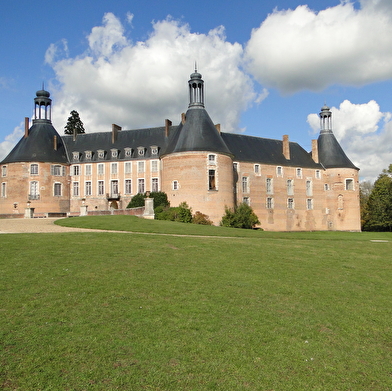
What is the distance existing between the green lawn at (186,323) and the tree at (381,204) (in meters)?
45.3

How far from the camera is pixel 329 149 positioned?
50.3m

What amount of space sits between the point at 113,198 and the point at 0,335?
1480 inches

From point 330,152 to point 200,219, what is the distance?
24022 mm

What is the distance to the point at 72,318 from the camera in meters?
6.59

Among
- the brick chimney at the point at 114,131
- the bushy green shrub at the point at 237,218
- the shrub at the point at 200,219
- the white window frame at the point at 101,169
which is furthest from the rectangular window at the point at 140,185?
the bushy green shrub at the point at 237,218

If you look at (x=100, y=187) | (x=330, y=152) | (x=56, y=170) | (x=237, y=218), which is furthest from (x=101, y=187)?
(x=330, y=152)

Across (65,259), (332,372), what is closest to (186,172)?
(65,259)

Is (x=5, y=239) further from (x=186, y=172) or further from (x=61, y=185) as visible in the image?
(x=61, y=185)

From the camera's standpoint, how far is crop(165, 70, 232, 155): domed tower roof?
121 ft

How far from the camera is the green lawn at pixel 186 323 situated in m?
5.12

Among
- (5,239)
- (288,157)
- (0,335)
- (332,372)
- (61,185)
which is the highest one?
(288,157)

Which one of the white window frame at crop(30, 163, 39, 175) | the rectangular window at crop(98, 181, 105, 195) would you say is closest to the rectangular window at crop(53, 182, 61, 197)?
the white window frame at crop(30, 163, 39, 175)

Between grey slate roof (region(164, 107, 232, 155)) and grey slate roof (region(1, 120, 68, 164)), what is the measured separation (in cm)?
1356

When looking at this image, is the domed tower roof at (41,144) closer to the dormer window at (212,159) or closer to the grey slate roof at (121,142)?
the grey slate roof at (121,142)
